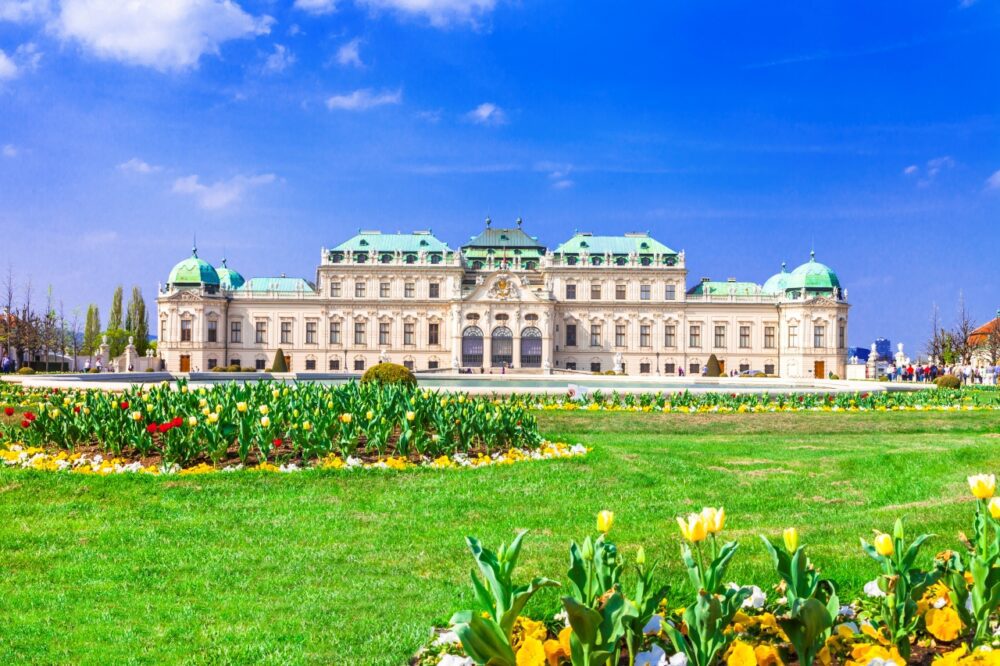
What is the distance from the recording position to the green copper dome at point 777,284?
239ft

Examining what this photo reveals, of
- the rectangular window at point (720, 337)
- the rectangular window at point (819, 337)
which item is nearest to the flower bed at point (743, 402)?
the rectangular window at point (819, 337)

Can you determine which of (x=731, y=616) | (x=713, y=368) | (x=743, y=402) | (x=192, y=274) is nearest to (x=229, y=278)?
(x=192, y=274)

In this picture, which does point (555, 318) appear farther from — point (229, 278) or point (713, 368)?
point (229, 278)

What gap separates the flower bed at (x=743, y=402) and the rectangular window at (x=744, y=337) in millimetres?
43103

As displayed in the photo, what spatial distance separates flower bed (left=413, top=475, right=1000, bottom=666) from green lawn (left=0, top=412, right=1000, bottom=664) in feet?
4.06

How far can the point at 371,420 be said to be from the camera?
1280cm

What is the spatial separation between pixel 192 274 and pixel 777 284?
49.4m

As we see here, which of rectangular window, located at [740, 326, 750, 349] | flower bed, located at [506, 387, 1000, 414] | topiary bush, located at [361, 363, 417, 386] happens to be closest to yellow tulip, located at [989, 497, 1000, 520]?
flower bed, located at [506, 387, 1000, 414]

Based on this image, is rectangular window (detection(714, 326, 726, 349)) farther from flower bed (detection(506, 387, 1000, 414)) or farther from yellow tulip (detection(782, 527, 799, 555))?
yellow tulip (detection(782, 527, 799, 555))

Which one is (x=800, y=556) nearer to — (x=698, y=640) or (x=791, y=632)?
(x=791, y=632)

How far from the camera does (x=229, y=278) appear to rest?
76.0 meters

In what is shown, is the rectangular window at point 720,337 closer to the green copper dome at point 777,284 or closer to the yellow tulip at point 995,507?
the green copper dome at point 777,284

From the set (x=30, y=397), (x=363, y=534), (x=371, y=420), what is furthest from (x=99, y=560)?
(x=30, y=397)

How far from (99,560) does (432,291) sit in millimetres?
63719
